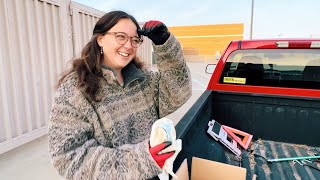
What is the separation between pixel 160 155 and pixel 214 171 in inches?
27.0

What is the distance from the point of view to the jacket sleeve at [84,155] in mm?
797

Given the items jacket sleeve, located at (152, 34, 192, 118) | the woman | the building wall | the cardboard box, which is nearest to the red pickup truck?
the cardboard box

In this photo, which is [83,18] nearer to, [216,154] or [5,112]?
[5,112]

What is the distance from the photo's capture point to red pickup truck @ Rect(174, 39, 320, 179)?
7.23 ft

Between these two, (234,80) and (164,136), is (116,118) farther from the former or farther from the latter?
(234,80)

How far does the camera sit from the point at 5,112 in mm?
2842

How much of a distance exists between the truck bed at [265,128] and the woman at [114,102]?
0.73m

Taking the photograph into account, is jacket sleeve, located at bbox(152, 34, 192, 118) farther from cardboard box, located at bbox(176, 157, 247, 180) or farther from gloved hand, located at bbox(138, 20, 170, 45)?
cardboard box, located at bbox(176, 157, 247, 180)

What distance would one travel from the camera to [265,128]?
8.25ft

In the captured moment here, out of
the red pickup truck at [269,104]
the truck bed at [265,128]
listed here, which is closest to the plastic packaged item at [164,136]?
the truck bed at [265,128]

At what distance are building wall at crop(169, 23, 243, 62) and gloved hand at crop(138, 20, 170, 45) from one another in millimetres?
30638

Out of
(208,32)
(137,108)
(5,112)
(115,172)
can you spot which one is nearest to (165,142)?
(115,172)

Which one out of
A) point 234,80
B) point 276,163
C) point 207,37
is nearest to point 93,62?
point 234,80

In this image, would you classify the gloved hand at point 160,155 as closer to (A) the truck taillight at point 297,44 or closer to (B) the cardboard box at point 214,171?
(B) the cardboard box at point 214,171
